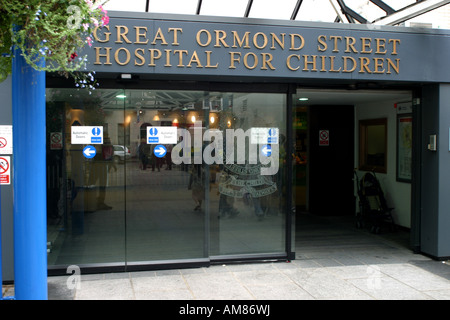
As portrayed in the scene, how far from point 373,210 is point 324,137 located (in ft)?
9.56

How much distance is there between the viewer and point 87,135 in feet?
22.0

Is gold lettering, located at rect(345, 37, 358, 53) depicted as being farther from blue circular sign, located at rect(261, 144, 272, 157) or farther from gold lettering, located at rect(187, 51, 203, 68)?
gold lettering, located at rect(187, 51, 203, 68)

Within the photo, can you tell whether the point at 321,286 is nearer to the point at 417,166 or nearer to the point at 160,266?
the point at 160,266

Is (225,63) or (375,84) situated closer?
(225,63)

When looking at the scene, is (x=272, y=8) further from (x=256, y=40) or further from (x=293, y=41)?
(x=256, y=40)

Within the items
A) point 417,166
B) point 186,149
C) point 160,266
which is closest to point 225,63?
point 186,149

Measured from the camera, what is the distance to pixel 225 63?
658cm

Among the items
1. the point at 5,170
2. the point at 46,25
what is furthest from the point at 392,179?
the point at 46,25

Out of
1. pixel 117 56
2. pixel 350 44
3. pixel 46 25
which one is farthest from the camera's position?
pixel 350 44

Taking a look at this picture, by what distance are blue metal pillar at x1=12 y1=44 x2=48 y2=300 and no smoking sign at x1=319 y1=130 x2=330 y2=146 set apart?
32.3 ft

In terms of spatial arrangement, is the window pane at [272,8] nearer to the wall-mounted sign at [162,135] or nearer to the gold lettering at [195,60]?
the gold lettering at [195,60]

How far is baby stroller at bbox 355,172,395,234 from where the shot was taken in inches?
382

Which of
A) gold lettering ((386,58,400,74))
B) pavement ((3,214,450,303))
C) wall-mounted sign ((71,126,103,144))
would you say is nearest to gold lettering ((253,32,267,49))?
gold lettering ((386,58,400,74))
